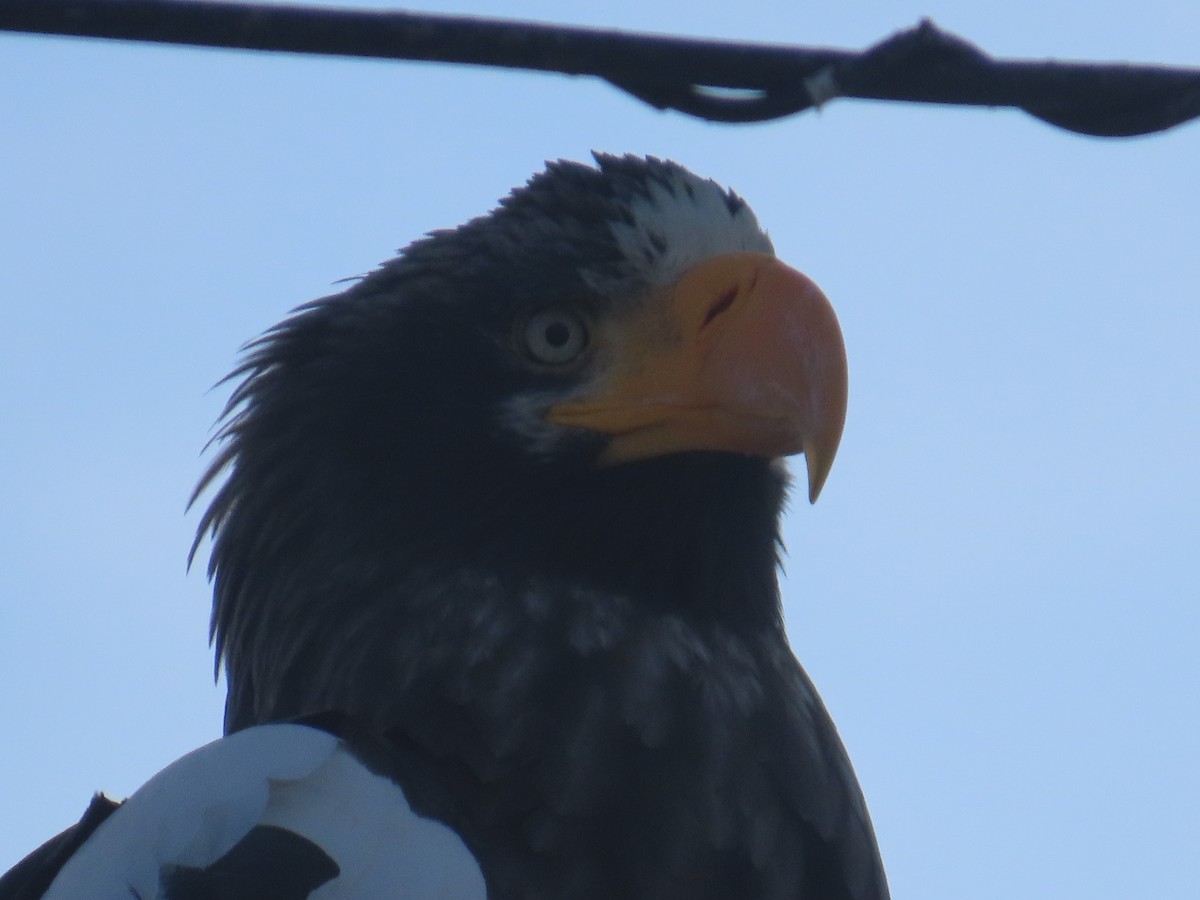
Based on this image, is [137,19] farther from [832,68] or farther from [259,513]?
[259,513]

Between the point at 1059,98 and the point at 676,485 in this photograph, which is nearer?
the point at 1059,98

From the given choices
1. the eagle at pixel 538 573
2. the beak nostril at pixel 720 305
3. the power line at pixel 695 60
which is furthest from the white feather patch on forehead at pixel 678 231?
the power line at pixel 695 60

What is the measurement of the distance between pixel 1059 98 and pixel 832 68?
0.30 metres

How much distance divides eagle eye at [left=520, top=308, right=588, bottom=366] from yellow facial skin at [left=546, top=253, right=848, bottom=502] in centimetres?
5

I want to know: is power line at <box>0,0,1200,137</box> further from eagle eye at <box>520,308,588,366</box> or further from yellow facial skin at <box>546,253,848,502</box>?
Result: eagle eye at <box>520,308,588,366</box>

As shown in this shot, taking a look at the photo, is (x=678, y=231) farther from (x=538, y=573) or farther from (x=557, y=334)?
(x=538, y=573)

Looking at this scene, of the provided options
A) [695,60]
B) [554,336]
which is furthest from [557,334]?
[695,60]

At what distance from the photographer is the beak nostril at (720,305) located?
11.4ft

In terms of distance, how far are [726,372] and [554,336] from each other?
0.46m

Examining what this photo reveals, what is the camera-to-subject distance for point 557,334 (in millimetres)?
3686

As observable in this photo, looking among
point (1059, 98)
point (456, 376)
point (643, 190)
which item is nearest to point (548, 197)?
point (643, 190)

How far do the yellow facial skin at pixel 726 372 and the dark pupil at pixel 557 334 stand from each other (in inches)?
2.8

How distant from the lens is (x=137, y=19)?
219 cm

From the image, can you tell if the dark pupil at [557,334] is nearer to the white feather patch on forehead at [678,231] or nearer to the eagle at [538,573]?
the eagle at [538,573]
